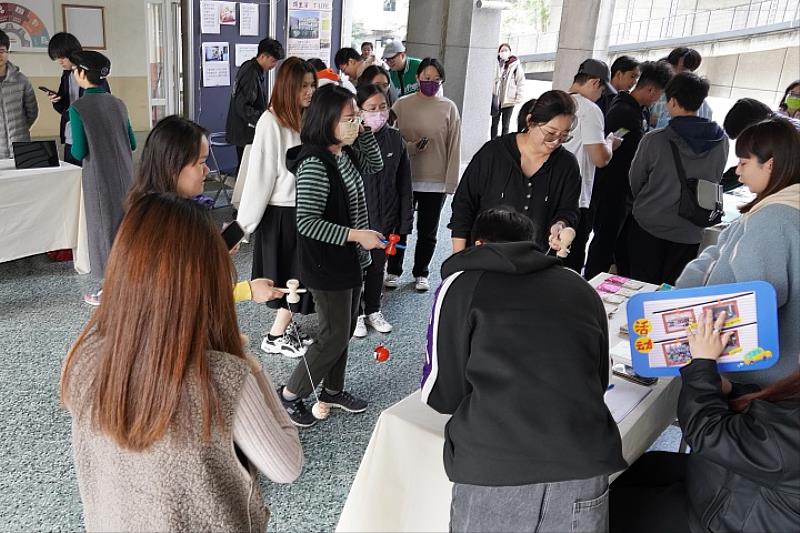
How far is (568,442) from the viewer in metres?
1.38

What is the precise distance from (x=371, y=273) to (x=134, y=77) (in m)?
4.29

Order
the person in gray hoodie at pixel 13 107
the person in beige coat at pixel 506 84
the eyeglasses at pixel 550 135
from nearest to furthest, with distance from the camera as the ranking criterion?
1. the eyeglasses at pixel 550 135
2. the person in gray hoodie at pixel 13 107
3. the person in beige coat at pixel 506 84

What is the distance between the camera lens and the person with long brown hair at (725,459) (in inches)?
58.0

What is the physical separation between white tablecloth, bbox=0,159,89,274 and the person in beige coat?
554 cm

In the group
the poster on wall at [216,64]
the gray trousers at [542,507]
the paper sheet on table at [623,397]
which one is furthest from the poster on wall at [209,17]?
the gray trousers at [542,507]

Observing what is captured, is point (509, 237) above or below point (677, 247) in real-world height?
above

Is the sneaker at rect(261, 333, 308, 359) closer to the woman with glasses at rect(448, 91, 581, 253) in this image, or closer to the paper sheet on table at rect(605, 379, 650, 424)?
the woman with glasses at rect(448, 91, 581, 253)

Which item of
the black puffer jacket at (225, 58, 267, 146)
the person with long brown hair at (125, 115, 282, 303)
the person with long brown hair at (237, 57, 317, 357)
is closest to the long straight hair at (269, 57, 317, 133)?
the person with long brown hair at (237, 57, 317, 357)

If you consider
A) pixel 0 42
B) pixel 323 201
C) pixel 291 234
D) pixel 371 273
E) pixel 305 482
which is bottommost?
pixel 305 482

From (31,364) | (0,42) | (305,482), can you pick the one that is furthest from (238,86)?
(305,482)

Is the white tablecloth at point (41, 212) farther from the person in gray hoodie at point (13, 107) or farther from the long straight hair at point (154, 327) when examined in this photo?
the long straight hair at point (154, 327)

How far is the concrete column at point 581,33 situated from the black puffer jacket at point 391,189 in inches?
159

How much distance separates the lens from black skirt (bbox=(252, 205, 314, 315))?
3.22m

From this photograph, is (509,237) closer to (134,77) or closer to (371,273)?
(371,273)
